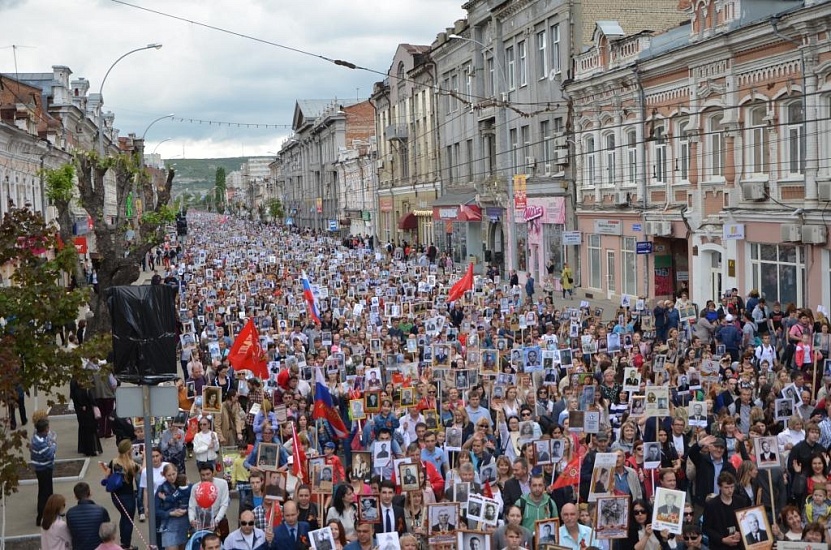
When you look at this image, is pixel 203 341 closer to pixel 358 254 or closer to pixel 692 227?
pixel 692 227

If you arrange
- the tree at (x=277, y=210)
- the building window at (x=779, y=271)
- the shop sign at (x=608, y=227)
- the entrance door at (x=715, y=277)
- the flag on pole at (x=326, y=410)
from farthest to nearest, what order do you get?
the tree at (x=277, y=210)
the shop sign at (x=608, y=227)
the entrance door at (x=715, y=277)
the building window at (x=779, y=271)
the flag on pole at (x=326, y=410)

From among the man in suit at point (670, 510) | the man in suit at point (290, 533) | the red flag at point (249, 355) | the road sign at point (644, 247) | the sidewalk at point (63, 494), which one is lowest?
the sidewalk at point (63, 494)

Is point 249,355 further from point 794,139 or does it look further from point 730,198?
point 730,198

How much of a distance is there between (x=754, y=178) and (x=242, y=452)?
18.2 m

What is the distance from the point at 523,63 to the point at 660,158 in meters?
13.5

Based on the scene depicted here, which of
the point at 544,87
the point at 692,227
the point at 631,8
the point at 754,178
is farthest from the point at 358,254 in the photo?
the point at 754,178

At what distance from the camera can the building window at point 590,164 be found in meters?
37.8

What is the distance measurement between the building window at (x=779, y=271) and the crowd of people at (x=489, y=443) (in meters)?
2.20

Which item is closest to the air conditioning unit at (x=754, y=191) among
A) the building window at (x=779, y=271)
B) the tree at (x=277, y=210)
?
the building window at (x=779, y=271)

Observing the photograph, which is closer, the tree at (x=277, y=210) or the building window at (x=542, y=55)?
the building window at (x=542, y=55)

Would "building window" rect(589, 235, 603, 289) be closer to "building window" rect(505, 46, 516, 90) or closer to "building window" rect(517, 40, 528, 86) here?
"building window" rect(517, 40, 528, 86)

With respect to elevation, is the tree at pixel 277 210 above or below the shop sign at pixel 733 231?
above

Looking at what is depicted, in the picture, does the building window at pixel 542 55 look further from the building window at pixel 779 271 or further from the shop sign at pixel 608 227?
the building window at pixel 779 271

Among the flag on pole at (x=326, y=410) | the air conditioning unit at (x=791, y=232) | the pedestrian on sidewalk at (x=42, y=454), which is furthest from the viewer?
the air conditioning unit at (x=791, y=232)
